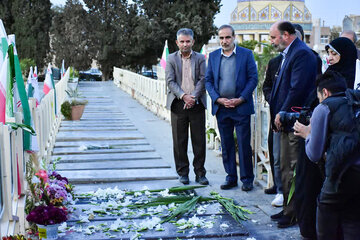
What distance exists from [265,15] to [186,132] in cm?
3601

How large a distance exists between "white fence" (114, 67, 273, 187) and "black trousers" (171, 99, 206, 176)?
72 centimetres

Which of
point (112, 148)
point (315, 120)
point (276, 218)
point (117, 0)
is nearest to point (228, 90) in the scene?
point (276, 218)

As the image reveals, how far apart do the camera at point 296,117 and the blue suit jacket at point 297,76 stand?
16cm

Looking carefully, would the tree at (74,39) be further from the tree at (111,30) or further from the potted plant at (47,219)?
the potted plant at (47,219)

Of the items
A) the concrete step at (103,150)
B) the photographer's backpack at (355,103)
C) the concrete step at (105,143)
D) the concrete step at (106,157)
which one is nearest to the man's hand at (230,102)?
the photographer's backpack at (355,103)

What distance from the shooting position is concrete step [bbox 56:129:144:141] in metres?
10.0

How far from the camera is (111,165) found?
739 cm

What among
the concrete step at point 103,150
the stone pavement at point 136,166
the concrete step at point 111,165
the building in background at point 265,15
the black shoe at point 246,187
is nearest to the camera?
the stone pavement at point 136,166

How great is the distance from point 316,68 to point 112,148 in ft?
16.1

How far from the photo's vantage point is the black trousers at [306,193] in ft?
13.3

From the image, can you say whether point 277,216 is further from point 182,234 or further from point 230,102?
point 230,102

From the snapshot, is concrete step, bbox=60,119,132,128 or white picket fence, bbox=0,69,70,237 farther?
concrete step, bbox=60,119,132,128

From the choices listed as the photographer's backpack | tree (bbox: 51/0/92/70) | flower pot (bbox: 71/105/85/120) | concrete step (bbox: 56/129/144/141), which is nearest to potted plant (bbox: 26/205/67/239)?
the photographer's backpack

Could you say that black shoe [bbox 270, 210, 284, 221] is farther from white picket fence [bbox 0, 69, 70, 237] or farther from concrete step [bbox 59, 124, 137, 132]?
concrete step [bbox 59, 124, 137, 132]
